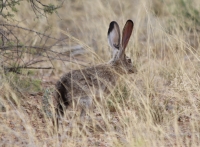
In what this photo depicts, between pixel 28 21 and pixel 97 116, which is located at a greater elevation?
pixel 28 21

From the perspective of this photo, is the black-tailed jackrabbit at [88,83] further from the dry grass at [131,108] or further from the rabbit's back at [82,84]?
the dry grass at [131,108]

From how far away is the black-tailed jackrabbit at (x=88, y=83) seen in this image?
17.9 ft

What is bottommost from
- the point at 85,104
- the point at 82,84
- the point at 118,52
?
the point at 85,104

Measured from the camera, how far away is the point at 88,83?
221 inches

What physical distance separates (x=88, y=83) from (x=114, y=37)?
0.98m

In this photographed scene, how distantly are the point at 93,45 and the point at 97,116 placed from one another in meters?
3.22

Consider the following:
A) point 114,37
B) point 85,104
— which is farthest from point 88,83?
point 114,37

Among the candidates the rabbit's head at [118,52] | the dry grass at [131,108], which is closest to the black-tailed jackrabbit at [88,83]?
the rabbit's head at [118,52]

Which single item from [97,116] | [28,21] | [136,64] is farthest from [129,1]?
[97,116]

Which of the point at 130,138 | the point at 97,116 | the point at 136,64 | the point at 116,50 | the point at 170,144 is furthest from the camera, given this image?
the point at 136,64

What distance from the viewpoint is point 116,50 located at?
6480mm

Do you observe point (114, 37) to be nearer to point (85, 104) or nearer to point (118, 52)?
point (118, 52)

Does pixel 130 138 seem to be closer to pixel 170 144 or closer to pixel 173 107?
pixel 170 144

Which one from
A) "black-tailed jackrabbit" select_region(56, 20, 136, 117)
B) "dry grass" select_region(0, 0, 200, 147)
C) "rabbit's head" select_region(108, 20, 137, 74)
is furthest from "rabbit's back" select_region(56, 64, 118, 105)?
"rabbit's head" select_region(108, 20, 137, 74)
